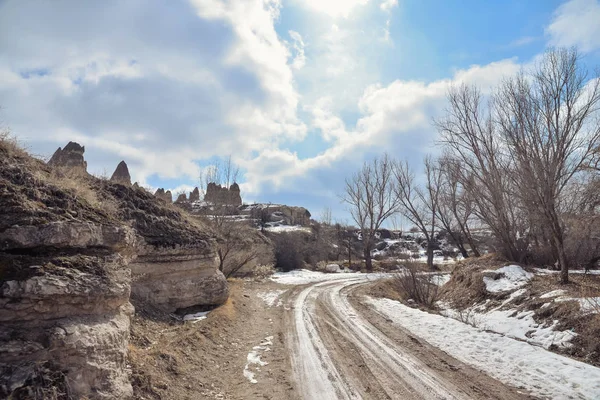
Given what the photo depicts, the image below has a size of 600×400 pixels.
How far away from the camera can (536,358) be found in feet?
22.0

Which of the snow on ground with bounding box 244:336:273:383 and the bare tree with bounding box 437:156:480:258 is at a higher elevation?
the bare tree with bounding box 437:156:480:258

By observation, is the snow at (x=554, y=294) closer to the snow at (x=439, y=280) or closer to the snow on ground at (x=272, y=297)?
the snow on ground at (x=272, y=297)

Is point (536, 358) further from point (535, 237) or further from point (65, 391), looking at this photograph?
point (535, 237)

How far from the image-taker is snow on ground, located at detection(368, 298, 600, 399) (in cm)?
551

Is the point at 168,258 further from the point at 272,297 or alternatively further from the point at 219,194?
the point at 219,194

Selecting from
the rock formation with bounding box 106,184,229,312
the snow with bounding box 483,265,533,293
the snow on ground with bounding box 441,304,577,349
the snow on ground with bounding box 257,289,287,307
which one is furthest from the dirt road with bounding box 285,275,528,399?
the snow with bounding box 483,265,533,293

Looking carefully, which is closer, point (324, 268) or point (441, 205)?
point (441, 205)

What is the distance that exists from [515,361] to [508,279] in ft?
23.3

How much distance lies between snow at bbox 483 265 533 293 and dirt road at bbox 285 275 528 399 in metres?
4.94

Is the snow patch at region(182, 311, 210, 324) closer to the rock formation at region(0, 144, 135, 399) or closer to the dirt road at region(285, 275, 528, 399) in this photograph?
the dirt road at region(285, 275, 528, 399)

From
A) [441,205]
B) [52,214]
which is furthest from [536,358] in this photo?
[441,205]

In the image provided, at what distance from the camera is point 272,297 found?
1568cm

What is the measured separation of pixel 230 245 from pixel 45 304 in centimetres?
1699

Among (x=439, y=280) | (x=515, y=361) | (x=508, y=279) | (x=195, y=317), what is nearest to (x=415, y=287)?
(x=508, y=279)
